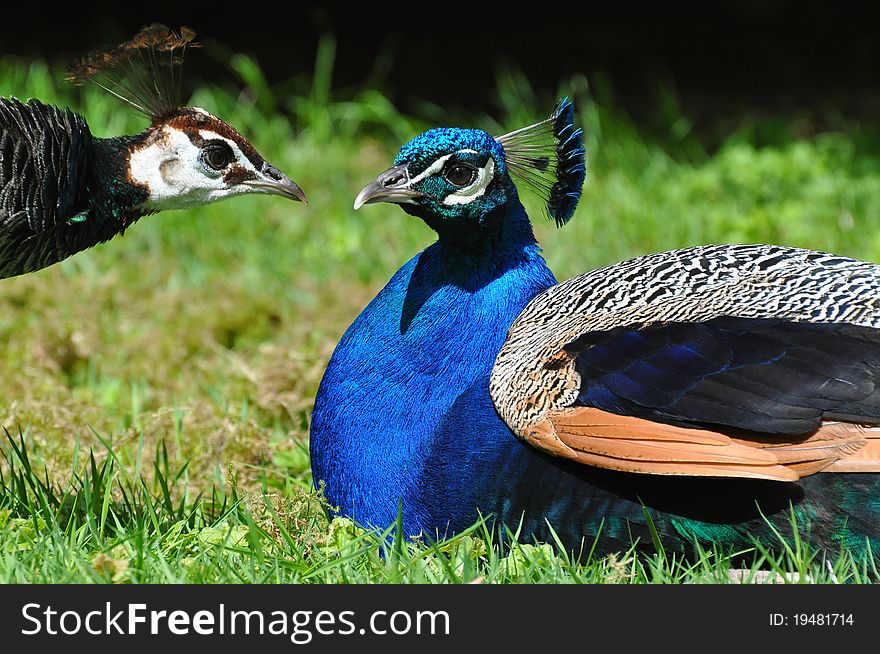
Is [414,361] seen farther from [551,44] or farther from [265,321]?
[551,44]

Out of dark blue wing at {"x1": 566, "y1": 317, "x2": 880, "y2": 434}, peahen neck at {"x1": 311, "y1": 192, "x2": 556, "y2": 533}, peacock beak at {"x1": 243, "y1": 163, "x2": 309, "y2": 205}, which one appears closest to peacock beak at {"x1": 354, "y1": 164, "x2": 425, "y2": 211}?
peahen neck at {"x1": 311, "y1": 192, "x2": 556, "y2": 533}

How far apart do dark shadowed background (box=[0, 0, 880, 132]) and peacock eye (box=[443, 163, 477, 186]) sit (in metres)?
3.67

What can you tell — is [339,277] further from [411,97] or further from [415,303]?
[411,97]

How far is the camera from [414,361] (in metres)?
2.65

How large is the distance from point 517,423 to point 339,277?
2081 mm

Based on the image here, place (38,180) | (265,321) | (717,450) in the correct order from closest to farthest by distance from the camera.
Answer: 1. (717,450)
2. (38,180)
3. (265,321)

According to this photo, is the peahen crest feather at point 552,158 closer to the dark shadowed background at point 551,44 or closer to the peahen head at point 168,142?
the peahen head at point 168,142

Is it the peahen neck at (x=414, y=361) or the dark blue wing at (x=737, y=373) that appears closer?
the dark blue wing at (x=737, y=373)

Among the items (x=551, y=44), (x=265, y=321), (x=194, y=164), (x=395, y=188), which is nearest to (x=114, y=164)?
(x=194, y=164)

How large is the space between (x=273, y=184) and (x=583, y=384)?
0.81 metres

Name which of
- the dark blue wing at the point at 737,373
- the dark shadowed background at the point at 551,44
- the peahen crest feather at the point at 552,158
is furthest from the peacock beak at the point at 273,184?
the dark shadowed background at the point at 551,44

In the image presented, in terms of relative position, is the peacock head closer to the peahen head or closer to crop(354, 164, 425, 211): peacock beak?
crop(354, 164, 425, 211): peacock beak

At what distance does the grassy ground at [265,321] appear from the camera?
2348 mm

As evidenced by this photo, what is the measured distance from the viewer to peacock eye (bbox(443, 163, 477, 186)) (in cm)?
251
